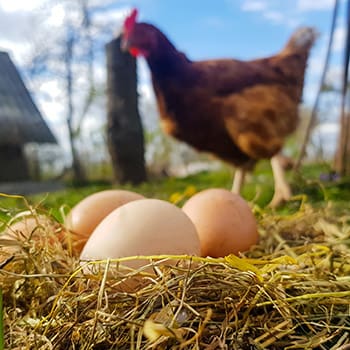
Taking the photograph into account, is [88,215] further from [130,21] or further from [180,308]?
[130,21]

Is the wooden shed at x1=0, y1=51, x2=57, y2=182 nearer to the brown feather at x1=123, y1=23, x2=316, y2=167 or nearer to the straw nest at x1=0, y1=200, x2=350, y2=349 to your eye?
the straw nest at x1=0, y1=200, x2=350, y2=349

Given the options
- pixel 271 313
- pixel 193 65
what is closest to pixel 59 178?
pixel 193 65

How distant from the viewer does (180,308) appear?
350 mm

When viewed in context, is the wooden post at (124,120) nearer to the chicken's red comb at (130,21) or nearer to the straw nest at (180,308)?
the chicken's red comb at (130,21)

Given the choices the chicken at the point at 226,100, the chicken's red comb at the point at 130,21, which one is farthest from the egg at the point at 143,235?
the chicken's red comb at the point at 130,21

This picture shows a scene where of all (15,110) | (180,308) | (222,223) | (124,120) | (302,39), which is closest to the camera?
(180,308)

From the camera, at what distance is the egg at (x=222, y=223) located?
2.05ft

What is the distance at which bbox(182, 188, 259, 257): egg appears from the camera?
24.6 inches

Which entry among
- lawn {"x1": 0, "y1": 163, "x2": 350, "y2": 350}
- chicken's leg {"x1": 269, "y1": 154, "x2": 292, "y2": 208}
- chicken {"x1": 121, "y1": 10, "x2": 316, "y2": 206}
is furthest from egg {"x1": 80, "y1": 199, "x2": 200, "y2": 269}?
chicken {"x1": 121, "y1": 10, "x2": 316, "y2": 206}

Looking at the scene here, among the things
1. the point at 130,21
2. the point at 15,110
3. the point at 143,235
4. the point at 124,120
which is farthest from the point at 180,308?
the point at 124,120

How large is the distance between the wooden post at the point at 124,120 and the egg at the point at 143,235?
3029mm

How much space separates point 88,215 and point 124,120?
3.02 metres

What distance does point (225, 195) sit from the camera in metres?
0.69

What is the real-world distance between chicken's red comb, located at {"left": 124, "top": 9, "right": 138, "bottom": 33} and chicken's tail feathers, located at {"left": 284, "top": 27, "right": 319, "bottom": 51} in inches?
29.3
